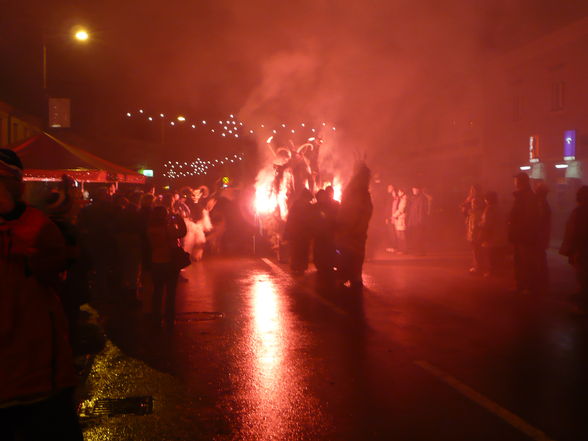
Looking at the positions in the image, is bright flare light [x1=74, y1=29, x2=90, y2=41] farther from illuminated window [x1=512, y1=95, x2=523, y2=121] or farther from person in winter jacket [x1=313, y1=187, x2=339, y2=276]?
illuminated window [x1=512, y1=95, x2=523, y2=121]

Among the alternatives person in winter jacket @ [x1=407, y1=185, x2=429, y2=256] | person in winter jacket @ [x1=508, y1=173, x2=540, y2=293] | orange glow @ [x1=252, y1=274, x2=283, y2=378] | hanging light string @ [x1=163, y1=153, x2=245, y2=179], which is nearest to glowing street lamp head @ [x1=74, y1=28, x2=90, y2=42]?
orange glow @ [x1=252, y1=274, x2=283, y2=378]

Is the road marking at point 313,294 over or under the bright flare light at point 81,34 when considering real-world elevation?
under

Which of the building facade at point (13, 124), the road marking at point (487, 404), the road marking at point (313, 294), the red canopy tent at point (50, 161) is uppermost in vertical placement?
the building facade at point (13, 124)

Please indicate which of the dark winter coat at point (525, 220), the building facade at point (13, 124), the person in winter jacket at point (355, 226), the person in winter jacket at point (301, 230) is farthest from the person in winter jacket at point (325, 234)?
the building facade at point (13, 124)

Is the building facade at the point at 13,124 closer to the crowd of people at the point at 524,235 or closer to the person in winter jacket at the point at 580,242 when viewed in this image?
the crowd of people at the point at 524,235

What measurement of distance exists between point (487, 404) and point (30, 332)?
3300 mm

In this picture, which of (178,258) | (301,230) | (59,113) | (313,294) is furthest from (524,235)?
(59,113)

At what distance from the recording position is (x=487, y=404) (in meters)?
4.52

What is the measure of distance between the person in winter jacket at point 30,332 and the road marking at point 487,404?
2.83 meters

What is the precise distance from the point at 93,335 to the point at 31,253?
4586mm

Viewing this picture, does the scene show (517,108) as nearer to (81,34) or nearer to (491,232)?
(491,232)

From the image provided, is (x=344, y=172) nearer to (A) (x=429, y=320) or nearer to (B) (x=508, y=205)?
(B) (x=508, y=205)

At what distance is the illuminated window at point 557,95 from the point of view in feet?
99.2

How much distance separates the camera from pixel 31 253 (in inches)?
96.6
